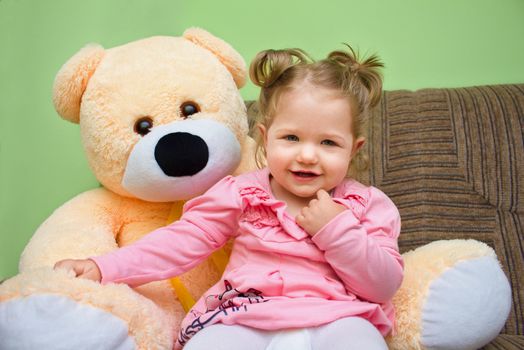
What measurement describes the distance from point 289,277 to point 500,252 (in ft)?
1.84

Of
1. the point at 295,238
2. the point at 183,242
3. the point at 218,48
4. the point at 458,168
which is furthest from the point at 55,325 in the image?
the point at 458,168

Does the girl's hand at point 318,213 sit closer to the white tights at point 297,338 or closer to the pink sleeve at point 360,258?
the pink sleeve at point 360,258

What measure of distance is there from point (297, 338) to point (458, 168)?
24.5 inches

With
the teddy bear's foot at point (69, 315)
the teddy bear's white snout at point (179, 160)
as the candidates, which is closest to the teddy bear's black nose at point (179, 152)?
the teddy bear's white snout at point (179, 160)

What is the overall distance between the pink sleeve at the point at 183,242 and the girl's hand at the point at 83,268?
0.01 meters

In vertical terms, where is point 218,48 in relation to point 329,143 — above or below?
above

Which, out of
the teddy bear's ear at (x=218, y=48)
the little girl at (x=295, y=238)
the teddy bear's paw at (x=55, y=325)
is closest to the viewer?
the teddy bear's paw at (x=55, y=325)

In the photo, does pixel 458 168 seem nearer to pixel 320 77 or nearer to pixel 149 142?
pixel 320 77

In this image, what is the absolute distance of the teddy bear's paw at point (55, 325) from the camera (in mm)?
715

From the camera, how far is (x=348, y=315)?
857mm

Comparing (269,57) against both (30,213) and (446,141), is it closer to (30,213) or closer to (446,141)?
(446,141)

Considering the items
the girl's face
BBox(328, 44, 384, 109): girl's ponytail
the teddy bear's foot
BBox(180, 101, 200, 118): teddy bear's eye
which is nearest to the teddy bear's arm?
the teddy bear's foot

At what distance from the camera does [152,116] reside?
100cm

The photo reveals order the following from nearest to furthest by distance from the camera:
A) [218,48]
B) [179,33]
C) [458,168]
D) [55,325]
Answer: [55,325], [218,48], [458,168], [179,33]
